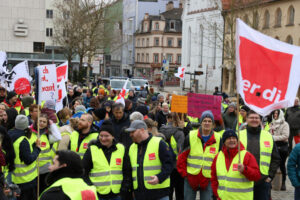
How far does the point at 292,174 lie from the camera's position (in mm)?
6656

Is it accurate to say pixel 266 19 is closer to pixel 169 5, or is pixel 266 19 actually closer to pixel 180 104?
pixel 180 104

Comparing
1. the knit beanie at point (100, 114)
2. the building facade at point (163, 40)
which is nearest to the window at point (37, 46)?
the knit beanie at point (100, 114)

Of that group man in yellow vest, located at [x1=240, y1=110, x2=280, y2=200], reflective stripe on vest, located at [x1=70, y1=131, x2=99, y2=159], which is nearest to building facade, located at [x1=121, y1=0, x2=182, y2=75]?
reflective stripe on vest, located at [x1=70, y1=131, x2=99, y2=159]

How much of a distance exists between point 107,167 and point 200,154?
1.65 m

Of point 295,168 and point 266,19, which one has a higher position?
point 266,19

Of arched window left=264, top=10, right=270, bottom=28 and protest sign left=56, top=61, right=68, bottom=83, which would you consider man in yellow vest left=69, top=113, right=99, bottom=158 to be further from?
arched window left=264, top=10, right=270, bottom=28

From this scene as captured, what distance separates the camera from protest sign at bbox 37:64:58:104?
7.93 metres

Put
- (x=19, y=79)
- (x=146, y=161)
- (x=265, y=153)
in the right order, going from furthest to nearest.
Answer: (x=19, y=79) < (x=265, y=153) < (x=146, y=161)

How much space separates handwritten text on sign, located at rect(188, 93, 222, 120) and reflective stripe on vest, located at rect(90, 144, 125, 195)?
331 centimetres

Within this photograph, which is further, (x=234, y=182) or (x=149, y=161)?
(x=149, y=161)

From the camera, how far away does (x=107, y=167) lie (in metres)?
6.03

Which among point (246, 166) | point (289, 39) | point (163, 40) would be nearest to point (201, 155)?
point (246, 166)

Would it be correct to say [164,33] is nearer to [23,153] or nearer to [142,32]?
[142,32]

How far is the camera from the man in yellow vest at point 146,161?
6.13 metres
